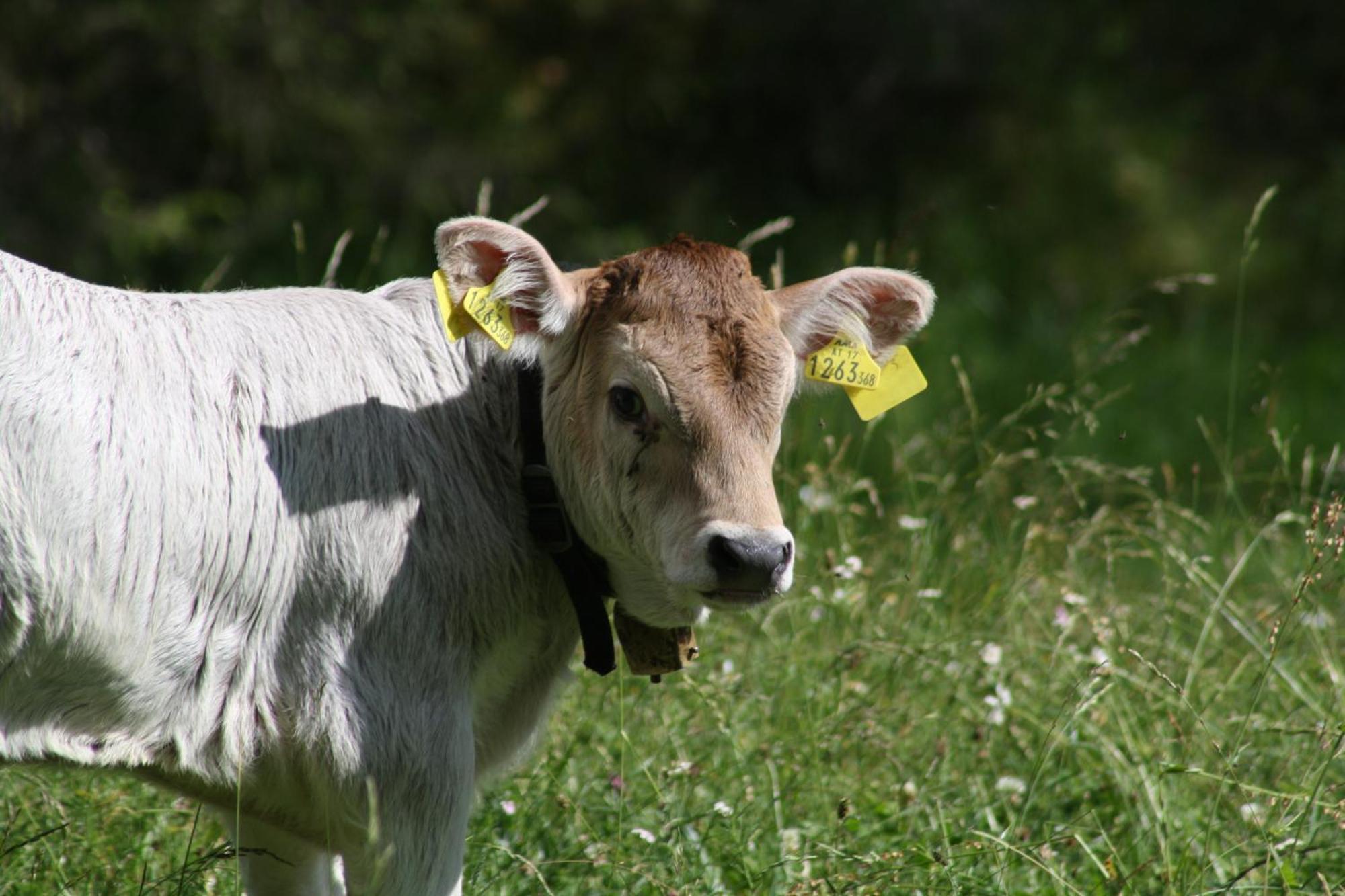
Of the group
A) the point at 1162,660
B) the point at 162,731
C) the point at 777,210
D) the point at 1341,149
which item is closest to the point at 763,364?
the point at 162,731

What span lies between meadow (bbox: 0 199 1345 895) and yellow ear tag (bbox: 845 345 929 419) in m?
0.66

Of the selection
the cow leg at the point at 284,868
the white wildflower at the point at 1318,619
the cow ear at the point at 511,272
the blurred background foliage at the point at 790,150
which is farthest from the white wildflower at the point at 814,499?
the blurred background foliage at the point at 790,150

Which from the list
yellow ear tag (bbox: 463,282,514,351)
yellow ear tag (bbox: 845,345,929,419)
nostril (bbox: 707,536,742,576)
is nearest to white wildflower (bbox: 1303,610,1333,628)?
yellow ear tag (bbox: 845,345,929,419)

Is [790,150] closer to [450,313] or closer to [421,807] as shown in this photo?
[450,313]

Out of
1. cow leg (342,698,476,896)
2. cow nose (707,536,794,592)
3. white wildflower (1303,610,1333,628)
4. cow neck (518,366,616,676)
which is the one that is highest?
cow nose (707,536,794,592)

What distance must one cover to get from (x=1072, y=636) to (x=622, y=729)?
79.6 inches

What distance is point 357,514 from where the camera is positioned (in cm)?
324

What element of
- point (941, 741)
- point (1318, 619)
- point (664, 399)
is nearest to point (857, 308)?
point (664, 399)

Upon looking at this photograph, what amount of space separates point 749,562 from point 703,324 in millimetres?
562

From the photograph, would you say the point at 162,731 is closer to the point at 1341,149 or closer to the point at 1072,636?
the point at 1072,636

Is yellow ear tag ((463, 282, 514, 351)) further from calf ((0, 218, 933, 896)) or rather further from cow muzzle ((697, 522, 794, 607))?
cow muzzle ((697, 522, 794, 607))

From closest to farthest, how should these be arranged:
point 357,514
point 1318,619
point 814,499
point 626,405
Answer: point 357,514, point 626,405, point 1318,619, point 814,499

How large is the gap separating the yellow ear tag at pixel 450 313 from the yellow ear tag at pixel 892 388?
935 millimetres

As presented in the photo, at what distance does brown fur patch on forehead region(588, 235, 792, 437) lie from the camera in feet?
10.9
